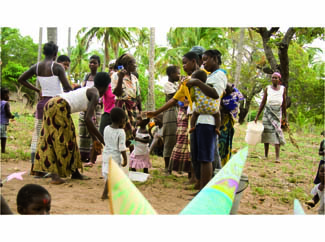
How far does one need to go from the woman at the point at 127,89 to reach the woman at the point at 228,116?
132 cm

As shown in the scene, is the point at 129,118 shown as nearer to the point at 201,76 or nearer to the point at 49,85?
the point at 49,85

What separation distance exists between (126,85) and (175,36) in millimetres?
19185

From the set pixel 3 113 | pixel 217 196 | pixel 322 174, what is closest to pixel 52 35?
pixel 3 113

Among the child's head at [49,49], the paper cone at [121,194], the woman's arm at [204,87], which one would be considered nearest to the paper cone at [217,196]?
the paper cone at [121,194]

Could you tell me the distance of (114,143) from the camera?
337 centimetres

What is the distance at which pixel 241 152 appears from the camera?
46.6 inches

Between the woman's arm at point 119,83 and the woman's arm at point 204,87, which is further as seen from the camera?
the woman's arm at point 119,83

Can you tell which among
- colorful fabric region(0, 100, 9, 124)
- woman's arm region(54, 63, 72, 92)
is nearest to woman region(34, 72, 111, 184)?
woman's arm region(54, 63, 72, 92)

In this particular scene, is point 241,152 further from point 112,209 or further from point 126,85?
point 126,85

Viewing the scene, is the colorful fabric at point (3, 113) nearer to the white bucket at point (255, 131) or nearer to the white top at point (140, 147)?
the white top at point (140, 147)

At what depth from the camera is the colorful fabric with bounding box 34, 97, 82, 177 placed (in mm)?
3723

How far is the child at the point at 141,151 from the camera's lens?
4664mm

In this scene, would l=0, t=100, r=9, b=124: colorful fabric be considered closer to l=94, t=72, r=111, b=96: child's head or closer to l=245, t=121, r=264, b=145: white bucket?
l=94, t=72, r=111, b=96: child's head

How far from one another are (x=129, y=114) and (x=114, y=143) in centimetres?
148
